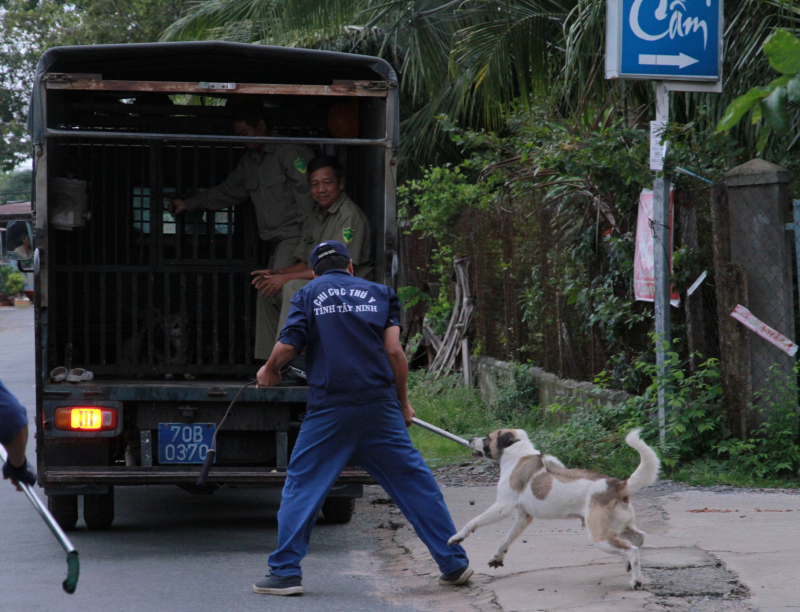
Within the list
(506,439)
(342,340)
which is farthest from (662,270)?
(342,340)

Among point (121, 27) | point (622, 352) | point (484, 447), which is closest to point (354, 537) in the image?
point (484, 447)

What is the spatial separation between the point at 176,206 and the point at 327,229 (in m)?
1.49

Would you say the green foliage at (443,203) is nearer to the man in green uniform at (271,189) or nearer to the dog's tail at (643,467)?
the man in green uniform at (271,189)

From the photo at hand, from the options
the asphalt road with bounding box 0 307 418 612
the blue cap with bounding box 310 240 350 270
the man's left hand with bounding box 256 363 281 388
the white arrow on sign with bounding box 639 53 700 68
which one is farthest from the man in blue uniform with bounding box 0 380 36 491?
the white arrow on sign with bounding box 639 53 700 68

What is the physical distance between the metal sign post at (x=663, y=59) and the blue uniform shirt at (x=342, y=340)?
3.06 meters

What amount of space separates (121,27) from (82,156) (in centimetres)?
1780

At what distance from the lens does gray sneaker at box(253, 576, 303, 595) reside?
194 inches

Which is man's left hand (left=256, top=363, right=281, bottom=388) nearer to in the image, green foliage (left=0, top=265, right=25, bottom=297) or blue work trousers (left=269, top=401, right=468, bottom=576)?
blue work trousers (left=269, top=401, right=468, bottom=576)

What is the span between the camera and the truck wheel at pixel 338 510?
6754mm

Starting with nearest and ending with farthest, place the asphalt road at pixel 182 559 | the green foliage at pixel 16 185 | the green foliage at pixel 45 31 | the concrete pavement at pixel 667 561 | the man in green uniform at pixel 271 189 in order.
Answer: the concrete pavement at pixel 667 561 → the asphalt road at pixel 182 559 → the man in green uniform at pixel 271 189 → the green foliage at pixel 45 31 → the green foliage at pixel 16 185

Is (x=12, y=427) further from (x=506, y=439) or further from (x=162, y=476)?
(x=506, y=439)

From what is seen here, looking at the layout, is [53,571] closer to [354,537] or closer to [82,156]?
[354,537]

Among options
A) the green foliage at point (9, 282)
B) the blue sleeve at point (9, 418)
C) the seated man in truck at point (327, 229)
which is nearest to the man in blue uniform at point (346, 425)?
the blue sleeve at point (9, 418)

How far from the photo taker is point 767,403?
717cm
